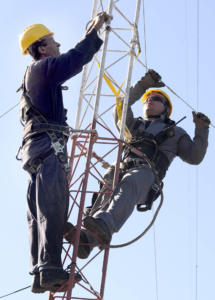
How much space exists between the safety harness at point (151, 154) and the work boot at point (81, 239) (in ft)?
3.72

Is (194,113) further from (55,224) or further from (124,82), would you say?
(55,224)

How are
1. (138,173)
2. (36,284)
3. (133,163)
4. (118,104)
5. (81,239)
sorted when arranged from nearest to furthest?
(36,284) < (81,239) < (138,173) < (133,163) < (118,104)

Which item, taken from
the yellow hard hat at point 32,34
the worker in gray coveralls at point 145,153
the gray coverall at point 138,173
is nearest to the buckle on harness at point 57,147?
the worker in gray coveralls at point 145,153

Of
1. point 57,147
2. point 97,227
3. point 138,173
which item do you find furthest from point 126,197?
point 57,147

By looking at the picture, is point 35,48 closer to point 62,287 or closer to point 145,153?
point 145,153

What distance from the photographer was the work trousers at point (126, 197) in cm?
1136

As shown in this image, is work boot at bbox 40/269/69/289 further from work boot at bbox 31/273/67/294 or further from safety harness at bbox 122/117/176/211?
safety harness at bbox 122/117/176/211

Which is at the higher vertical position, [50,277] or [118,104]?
[118,104]

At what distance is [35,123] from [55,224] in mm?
1356

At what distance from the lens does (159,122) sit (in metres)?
13.0

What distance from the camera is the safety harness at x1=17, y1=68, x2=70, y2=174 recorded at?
10617 millimetres

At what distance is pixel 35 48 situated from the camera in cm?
1121

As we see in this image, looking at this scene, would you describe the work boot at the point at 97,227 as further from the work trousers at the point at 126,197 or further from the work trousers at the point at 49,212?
the work trousers at the point at 49,212

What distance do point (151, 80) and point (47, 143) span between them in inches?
120
